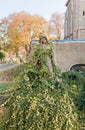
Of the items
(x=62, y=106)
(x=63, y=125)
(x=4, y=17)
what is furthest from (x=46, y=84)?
(x=4, y=17)

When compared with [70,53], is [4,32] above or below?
below

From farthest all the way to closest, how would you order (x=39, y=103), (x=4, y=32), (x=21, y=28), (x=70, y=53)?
(x=4, y=32), (x=21, y=28), (x=70, y=53), (x=39, y=103)

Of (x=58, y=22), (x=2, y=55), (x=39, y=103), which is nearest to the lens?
(x=39, y=103)

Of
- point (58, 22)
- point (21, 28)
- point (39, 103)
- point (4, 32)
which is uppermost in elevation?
point (39, 103)

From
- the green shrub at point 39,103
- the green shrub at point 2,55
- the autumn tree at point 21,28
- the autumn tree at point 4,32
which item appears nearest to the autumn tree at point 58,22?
the autumn tree at point 21,28

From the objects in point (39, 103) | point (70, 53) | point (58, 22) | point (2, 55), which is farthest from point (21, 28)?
point (39, 103)

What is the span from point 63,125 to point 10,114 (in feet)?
2.90

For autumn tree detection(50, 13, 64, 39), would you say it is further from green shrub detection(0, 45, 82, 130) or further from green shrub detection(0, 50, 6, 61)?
green shrub detection(0, 45, 82, 130)

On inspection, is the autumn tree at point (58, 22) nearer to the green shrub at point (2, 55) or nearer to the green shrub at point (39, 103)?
the green shrub at point (2, 55)

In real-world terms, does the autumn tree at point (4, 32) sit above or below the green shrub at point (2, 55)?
above

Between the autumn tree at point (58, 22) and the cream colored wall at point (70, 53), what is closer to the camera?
the cream colored wall at point (70, 53)

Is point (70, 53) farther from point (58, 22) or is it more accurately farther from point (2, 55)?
point (58, 22)

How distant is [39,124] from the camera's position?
148 inches

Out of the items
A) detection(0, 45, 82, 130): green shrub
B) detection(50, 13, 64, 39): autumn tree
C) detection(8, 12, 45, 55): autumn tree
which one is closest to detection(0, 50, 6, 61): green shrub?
detection(8, 12, 45, 55): autumn tree
